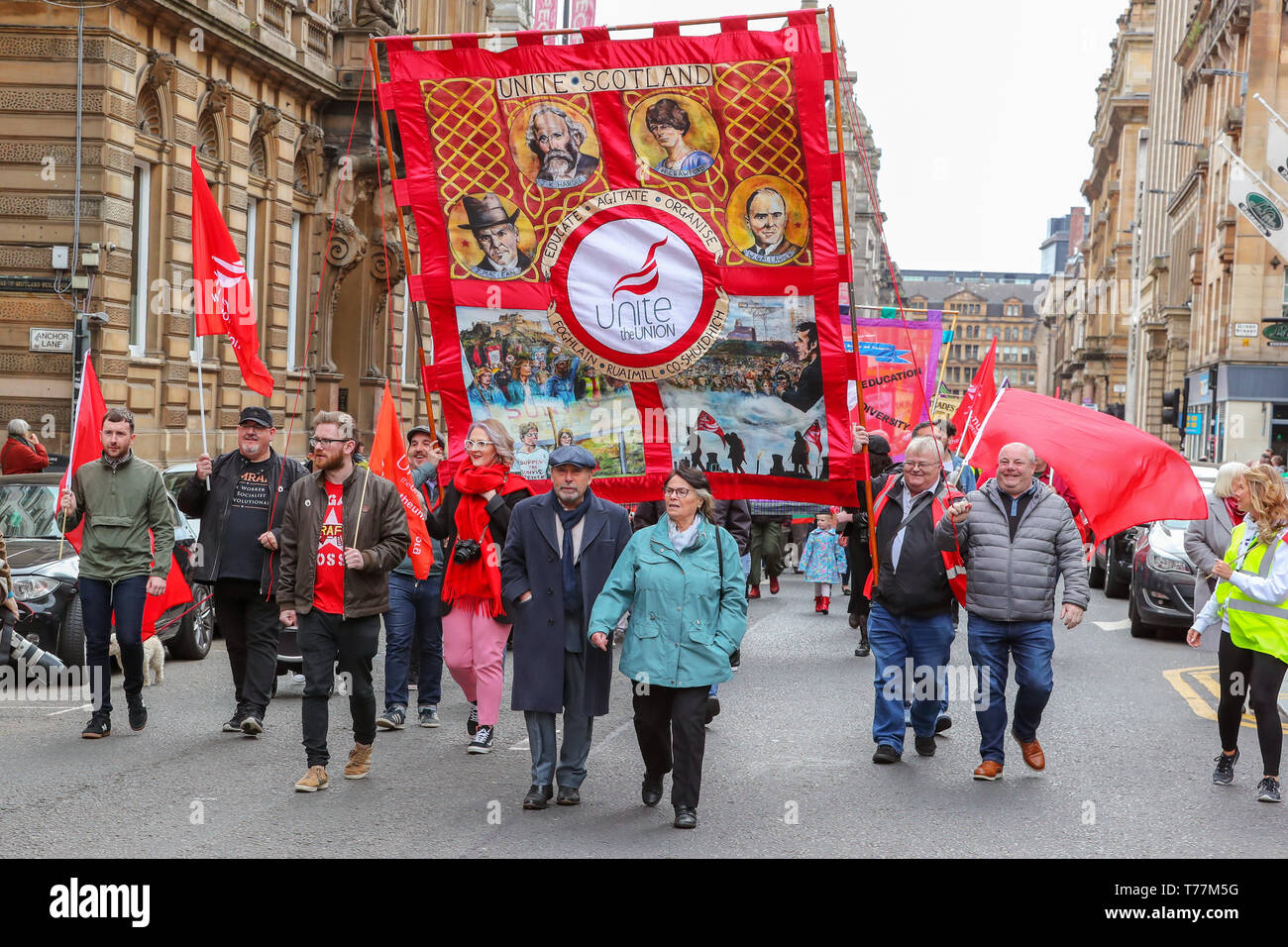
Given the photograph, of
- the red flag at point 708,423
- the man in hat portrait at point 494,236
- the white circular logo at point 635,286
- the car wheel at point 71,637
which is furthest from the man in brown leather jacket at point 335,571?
the car wheel at point 71,637

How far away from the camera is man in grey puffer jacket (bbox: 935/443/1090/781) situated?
8.77m

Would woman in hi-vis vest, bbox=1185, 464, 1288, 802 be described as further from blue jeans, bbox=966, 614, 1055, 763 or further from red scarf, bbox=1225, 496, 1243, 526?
blue jeans, bbox=966, 614, 1055, 763

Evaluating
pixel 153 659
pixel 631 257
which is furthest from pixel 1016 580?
pixel 153 659

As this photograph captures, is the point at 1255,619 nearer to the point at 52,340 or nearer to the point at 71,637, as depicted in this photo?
the point at 71,637

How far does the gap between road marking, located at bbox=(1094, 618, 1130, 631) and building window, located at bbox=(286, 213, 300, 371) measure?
15.5m

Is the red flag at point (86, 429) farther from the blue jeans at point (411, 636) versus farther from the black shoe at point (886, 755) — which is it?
the black shoe at point (886, 755)

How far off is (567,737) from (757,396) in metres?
2.46

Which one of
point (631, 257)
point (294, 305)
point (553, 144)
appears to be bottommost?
point (631, 257)

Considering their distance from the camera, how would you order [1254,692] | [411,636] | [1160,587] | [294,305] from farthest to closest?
[294,305] → [1160,587] → [411,636] → [1254,692]

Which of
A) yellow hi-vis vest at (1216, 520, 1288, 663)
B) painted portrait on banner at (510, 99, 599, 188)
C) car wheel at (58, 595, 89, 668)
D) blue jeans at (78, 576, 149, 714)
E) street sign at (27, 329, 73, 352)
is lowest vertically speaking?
car wheel at (58, 595, 89, 668)

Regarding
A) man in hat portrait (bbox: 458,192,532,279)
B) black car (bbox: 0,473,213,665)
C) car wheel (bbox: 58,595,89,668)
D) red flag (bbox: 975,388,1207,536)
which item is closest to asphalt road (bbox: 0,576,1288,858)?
car wheel (bbox: 58,595,89,668)

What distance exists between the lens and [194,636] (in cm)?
1319

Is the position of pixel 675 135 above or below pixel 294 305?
above

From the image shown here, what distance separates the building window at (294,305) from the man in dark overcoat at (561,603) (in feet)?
68.2
